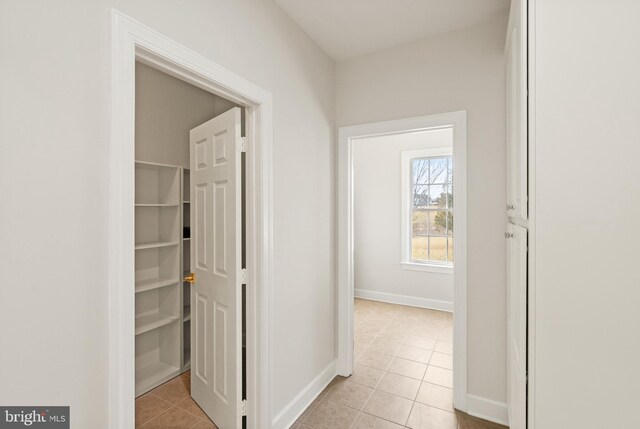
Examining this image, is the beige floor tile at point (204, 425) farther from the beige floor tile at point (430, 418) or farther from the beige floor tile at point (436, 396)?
the beige floor tile at point (436, 396)

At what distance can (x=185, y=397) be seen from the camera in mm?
2326

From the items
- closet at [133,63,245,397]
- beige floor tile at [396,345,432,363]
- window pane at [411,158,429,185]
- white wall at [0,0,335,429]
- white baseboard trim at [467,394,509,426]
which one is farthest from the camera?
window pane at [411,158,429,185]

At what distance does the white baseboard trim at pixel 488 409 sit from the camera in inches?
80.1

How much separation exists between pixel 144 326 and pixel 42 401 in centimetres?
178

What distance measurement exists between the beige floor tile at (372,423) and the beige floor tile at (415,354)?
0.99 meters

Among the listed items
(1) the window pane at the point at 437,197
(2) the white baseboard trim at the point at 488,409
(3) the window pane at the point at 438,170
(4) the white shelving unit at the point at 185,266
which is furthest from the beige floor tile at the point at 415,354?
(3) the window pane at the point at 438,170

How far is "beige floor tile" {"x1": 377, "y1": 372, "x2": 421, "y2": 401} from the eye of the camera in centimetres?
234

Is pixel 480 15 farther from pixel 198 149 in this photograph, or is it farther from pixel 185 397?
pixel 185 397

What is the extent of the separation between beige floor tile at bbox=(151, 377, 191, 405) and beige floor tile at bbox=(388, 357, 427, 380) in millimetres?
1760

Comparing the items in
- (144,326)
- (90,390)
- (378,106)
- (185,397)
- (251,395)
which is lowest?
(185,397)

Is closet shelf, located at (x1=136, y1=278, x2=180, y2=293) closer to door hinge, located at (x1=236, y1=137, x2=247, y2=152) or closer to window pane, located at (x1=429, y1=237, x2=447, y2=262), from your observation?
door hinge, located at (x1=236, y1=137, x2=247, y2=152)

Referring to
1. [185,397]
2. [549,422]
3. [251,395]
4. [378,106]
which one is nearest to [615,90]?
[549,422]

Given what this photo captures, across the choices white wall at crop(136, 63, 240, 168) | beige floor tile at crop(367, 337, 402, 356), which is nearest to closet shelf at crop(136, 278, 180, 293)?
white wall at crop(136, 63, 240, 168)

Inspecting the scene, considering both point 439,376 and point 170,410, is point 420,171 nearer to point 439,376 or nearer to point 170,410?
point 439,376
